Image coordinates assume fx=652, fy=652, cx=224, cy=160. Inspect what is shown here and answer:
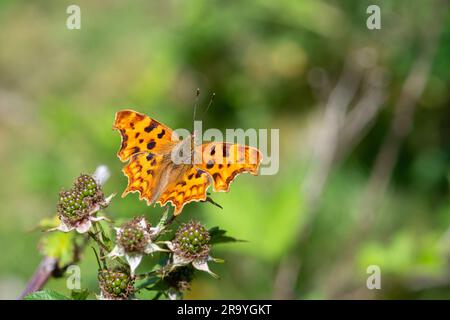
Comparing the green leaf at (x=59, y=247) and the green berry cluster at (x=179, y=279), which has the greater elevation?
the green leaf at (x=59, y=247)

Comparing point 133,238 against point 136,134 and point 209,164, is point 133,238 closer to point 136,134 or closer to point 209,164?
point 209,164

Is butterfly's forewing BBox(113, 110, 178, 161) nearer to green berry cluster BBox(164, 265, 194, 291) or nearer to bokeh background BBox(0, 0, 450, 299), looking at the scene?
green berry cluster BBox(164, 265, 194, 291)

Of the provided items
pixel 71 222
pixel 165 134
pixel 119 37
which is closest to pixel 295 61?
pixel 119 37

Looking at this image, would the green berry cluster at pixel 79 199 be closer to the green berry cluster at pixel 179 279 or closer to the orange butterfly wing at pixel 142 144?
the orange butterfly wing at pixel 142 144

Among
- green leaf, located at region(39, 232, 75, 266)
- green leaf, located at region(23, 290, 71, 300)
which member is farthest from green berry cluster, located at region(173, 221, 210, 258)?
green leaf, located at region(39, 232, 75, 266)

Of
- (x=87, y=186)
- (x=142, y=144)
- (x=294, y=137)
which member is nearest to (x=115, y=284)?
(x=87, y=186)

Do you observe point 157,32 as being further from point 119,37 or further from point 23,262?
point 23,262

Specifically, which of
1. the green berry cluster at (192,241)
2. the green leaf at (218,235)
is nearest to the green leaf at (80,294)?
the green berry cluster at (192,241)
